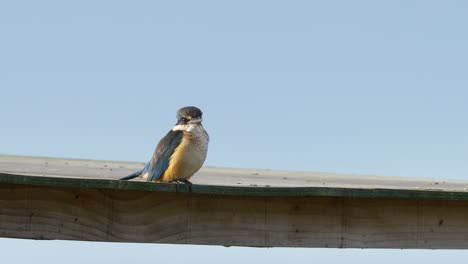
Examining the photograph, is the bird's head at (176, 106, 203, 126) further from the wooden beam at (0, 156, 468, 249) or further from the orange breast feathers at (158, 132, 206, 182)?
the wooden beam at (0, 156, 468, 249)

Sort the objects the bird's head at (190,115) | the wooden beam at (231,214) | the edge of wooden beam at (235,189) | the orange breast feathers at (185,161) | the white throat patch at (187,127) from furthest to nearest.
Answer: the bird's head at (190,115)
the white throat patch at (187,127)
the orange breast feathers at (185,161)
the wooden beam at (231,214)
the edge of wooden beam at (235,189)

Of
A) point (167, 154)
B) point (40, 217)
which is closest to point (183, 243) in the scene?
point (40, 217)

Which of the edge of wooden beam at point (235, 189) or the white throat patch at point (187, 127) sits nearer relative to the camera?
the edge of wooden beam at point (235, 189)

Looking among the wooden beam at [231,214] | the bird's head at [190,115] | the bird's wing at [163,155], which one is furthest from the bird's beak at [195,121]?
the wooden beam at [231,214]

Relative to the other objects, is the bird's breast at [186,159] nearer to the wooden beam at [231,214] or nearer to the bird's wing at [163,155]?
the bird's wing at [163,155]

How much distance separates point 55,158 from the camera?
7.61 meters

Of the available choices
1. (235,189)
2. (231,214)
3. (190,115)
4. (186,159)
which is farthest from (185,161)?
(235,189)

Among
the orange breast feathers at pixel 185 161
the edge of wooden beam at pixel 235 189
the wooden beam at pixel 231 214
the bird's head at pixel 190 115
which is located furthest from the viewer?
the bird's head at pixel 190 115

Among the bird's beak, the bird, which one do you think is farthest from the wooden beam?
the bird's beak

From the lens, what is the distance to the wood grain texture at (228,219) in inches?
152

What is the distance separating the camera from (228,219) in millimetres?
4086

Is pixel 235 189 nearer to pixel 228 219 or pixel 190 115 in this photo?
pixel 228 219

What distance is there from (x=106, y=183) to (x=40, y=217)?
358 mm

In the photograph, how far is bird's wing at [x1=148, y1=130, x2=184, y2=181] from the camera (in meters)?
4.95
